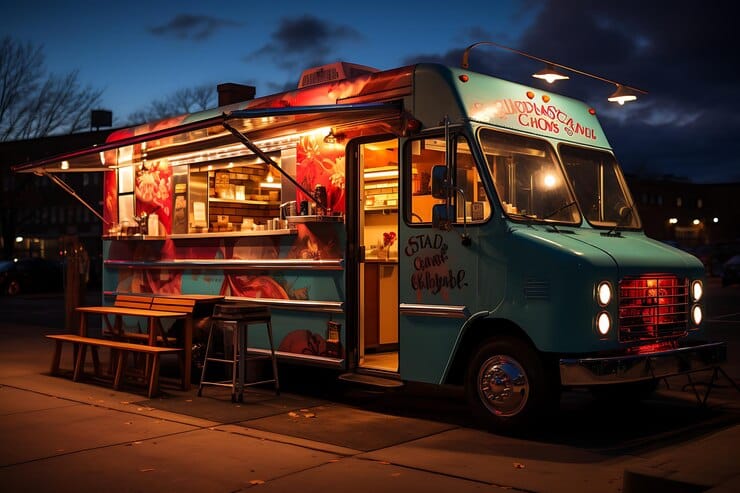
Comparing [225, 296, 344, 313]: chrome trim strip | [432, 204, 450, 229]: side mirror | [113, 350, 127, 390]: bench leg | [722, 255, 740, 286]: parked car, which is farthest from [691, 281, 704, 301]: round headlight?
[722, 255, 740, 286]: parked car

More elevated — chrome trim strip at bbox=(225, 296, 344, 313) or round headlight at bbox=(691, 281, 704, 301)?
round headlight at bbox=(691, 281, 704, 301)

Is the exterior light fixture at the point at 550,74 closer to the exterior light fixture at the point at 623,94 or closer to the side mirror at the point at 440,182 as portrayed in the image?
the exterior light fixture at the point at 623,94

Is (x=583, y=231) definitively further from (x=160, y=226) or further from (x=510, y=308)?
(x=160, y=226)

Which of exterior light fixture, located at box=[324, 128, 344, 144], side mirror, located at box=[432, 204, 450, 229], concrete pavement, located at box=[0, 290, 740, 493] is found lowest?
concrete pavement, located at box=[0, 290, 740, 493]

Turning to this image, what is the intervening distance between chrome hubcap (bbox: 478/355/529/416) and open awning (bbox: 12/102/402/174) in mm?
2567

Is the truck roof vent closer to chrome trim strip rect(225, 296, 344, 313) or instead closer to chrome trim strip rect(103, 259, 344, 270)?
chrome trim strip rect(103, 259, 344, 270)

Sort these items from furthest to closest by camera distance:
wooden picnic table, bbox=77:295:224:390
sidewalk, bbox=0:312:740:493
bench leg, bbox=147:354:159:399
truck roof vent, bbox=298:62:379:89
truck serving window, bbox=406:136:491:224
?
wooden picnic table, bbox=77:295:224:390 → truck roof vent, bbox=298:62:379:89 → bench leg, bbox=147:354:159:399 → truck serving window, bbox=406:136:491:224 → sidewalk, bbox=0:312:740:493

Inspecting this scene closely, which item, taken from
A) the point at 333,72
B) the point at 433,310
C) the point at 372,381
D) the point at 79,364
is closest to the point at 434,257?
the point at 433,310

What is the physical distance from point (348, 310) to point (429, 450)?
227 cm

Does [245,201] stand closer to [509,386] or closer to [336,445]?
[336,445]

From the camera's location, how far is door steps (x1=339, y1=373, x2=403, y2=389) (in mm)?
8305

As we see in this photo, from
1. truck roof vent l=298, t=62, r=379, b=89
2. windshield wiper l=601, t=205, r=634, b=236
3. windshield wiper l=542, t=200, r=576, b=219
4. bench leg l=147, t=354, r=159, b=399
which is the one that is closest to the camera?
windshield wiper l=542, t=200, r=576, b=219

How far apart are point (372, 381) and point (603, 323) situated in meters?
A: 2.41

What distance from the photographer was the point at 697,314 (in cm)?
824
